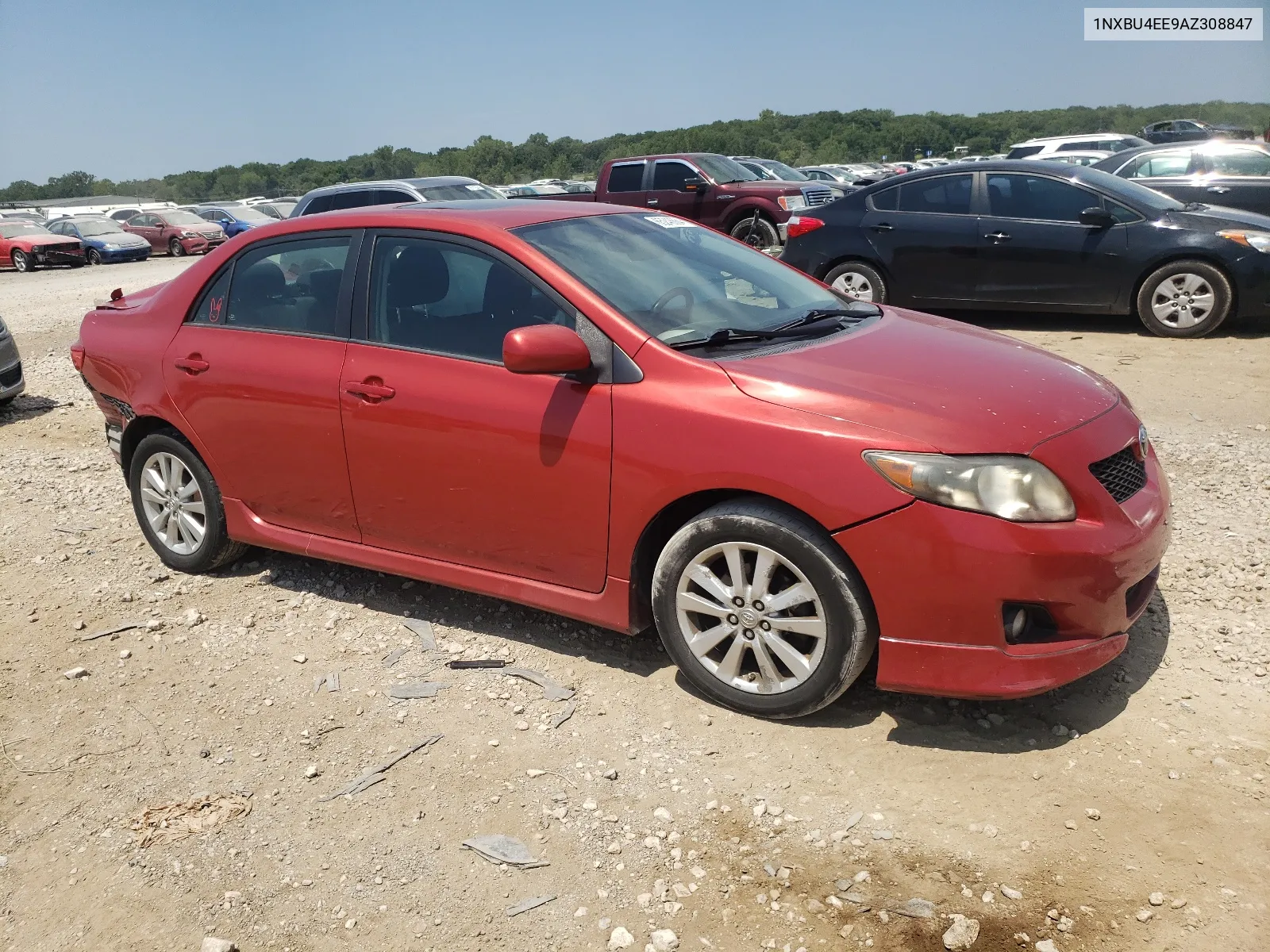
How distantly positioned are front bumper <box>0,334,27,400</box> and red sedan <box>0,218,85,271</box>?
21.7 metres

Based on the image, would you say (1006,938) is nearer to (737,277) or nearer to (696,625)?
(696,625)

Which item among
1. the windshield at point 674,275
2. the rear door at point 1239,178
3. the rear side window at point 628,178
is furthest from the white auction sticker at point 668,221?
the rear side window at point 628,178

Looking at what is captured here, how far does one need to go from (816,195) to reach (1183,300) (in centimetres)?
876

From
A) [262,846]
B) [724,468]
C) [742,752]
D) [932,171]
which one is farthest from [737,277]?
[932,171]

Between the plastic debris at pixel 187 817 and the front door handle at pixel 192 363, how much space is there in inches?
81.5

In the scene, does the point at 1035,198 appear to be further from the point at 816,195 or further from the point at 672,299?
the point at 816,195

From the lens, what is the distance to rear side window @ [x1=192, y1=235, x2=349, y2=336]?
174 inches

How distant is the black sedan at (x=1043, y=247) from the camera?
29.1ft

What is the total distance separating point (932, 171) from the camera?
10.1 metres

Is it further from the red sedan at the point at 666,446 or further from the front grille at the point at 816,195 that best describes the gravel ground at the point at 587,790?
the front grille at the point at 816,195

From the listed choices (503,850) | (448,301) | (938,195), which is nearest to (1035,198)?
(938,195)

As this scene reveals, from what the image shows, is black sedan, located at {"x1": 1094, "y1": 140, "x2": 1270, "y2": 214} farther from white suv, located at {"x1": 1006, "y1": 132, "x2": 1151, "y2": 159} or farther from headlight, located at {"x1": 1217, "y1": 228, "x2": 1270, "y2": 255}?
white suv, located at {"x1": 1006, "y1": 132, "x2": 1151, "y2": 159}

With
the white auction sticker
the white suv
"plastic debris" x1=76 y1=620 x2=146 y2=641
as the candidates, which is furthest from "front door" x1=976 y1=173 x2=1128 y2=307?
→ the white suv

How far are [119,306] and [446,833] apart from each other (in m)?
3.64
